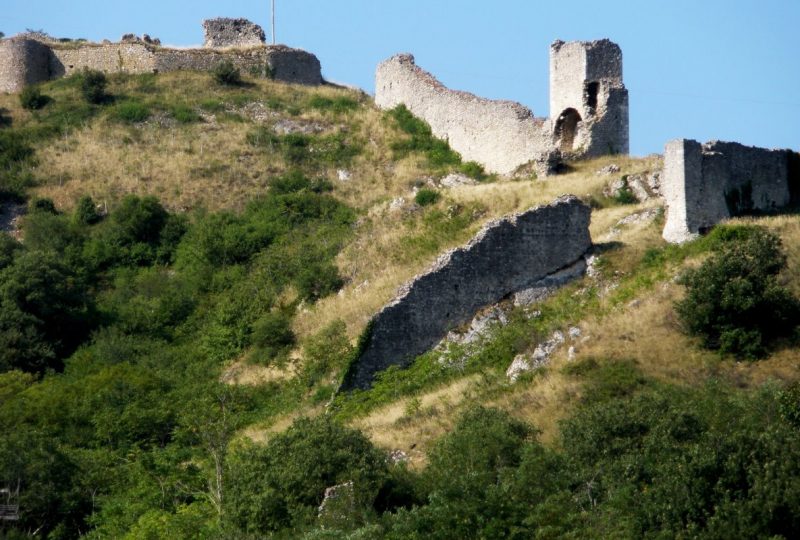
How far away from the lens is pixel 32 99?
5253 centimetres

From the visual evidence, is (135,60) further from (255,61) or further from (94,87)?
(255,61)

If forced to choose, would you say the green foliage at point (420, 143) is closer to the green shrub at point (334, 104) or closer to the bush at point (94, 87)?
the green shrub at point (334, 104)

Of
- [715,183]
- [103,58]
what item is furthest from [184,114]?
[715,183]

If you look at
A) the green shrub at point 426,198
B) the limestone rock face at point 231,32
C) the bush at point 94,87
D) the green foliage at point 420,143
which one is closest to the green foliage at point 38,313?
the green shrub at point 426,198

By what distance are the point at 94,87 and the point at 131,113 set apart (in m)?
2.26

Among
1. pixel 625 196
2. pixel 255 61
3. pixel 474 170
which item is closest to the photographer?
pixel 625 196

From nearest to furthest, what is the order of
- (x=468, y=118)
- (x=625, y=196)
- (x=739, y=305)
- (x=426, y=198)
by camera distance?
1. (x=739, y=305)
2. (x=625, y=196)
3. (x=426, y=198)
4. (x=468, y=118)

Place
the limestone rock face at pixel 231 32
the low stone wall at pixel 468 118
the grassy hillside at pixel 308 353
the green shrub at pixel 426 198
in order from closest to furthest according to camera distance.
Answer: the grassy hillside at pixel 308 353, the green shrub at pixel 426 198, the low stone wall at pixel 468 118, the limestone rock face at pixel 231 32

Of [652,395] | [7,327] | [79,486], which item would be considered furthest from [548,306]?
[7,327]

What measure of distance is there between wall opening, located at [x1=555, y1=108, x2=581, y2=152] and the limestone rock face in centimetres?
1657

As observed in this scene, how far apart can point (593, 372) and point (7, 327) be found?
16362mm

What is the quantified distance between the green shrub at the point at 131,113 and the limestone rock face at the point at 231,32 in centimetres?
575

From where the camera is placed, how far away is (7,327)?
129 ft

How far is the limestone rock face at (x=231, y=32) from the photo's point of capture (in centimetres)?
5647
